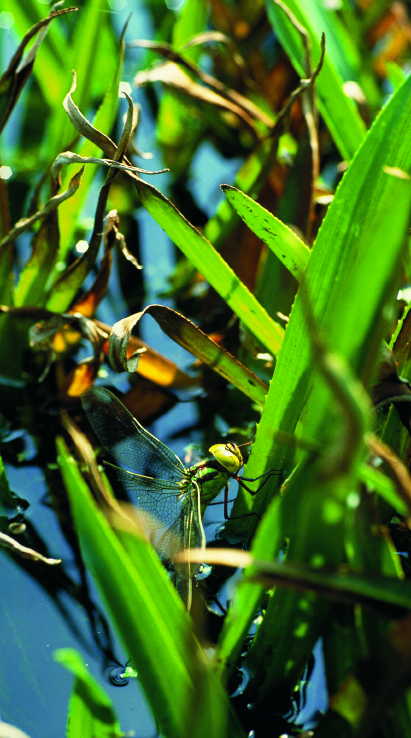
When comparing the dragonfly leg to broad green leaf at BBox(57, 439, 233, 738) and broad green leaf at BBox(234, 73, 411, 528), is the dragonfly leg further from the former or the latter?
broad green leaf at BBox(57, 439, 233, 738)

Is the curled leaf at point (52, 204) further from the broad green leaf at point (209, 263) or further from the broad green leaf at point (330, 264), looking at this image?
the broad green leaf at point (330, 264)

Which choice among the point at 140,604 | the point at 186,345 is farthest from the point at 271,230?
the point at 140,604

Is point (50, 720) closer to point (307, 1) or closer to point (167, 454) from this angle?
point (167, 454)

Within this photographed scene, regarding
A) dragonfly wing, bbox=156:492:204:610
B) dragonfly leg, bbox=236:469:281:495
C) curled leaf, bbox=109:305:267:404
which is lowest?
dragonfly wing, bbox=156:492:204:610

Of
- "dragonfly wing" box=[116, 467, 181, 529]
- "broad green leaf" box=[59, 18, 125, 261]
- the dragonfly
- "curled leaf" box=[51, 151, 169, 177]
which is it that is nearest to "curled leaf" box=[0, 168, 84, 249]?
"curled leaf" box=[51, 151, 169, 177]

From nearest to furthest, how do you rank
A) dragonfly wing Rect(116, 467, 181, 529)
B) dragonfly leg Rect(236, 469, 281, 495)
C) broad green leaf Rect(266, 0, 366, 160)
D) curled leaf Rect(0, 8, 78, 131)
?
dragonfly leg Rect(236, 469, 281, 495) < dragonfly wing Rect(116, 467, 181, 529) < curled leaf Rect(0, 8, 78, 131) < broad green leaf Rect(266, 0, 366, 160)

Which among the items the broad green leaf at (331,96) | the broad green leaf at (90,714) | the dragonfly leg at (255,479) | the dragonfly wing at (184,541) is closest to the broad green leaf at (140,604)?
the broad green leaf at (90,714)

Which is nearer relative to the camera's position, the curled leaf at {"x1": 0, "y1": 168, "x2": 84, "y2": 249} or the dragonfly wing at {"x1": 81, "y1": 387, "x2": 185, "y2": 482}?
the curled leaf at {"x1": 0, "y1": 168, "x2": 84, "y2": 249}
